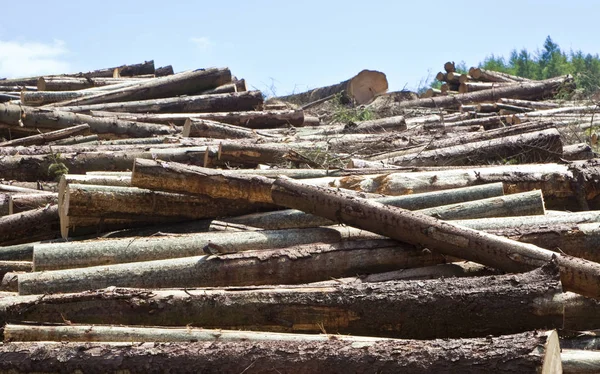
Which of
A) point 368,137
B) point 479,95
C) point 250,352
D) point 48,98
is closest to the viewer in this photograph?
point 250,352

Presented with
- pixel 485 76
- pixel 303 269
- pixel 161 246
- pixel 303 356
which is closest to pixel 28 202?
pixel 161 246

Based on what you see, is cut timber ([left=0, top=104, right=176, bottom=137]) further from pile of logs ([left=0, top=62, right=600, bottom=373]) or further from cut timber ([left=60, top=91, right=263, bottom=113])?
pile of logs ([left=0, top=62, right=600, bottom=373])

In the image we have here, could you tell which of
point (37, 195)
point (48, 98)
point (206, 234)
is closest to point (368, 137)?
point (37, 195)

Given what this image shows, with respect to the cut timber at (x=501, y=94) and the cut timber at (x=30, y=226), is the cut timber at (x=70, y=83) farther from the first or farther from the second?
the cut timber at (x=30, y=226)

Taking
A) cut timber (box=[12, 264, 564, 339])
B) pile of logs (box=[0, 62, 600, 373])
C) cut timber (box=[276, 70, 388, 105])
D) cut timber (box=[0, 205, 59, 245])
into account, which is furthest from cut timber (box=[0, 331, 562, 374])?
cut timber (box=[276, 70, 388, 105])

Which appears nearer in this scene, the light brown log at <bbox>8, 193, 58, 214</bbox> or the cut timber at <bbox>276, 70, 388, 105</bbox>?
the light brown log at <bbox>8, 193, 58, 214</bbox>

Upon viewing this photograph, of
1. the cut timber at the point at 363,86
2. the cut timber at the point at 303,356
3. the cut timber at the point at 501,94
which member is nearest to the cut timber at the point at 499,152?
the cut timber at the point at 303,356

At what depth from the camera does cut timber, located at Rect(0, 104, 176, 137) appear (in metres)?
10.3

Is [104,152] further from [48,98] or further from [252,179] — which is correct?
[48,98]

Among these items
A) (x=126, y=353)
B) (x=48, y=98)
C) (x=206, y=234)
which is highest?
(x=48, y=98)

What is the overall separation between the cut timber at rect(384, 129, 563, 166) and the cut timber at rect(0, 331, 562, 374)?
166 inches

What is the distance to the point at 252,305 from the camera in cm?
415

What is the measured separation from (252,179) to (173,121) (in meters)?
6.47

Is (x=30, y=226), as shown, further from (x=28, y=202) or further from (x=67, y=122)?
(x=67, y=122)
